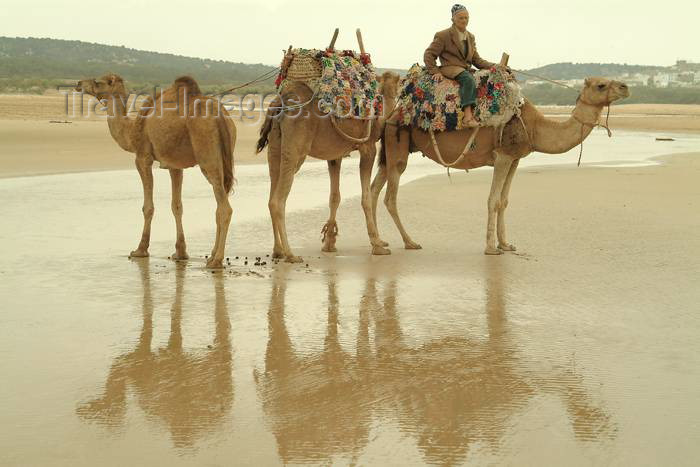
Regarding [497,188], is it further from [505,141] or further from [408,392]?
[408,392]

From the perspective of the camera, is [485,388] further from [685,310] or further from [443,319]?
[685,310]

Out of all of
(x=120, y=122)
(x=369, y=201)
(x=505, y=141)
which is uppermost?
(x=120, y=122)

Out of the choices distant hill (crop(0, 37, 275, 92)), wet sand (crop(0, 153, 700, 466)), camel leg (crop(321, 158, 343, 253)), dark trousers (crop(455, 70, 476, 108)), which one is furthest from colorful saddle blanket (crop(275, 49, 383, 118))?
distant hill (crop(0, 37, 275, 92))

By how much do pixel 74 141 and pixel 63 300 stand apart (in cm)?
2053

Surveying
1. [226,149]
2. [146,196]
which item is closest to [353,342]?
[226,149]

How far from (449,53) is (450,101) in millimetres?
600

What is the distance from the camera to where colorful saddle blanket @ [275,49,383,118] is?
1023 centimetres

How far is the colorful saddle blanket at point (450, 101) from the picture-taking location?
10.6 m

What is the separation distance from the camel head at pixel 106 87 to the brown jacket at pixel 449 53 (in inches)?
138

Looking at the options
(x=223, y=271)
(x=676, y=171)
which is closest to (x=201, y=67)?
(x=676, y=171)

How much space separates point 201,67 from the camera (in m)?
138

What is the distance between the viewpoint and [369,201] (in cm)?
1067

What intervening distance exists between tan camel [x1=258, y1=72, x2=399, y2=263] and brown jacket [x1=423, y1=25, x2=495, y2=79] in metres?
0.90

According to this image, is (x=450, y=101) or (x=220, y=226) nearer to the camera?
(x=220, y=226)
